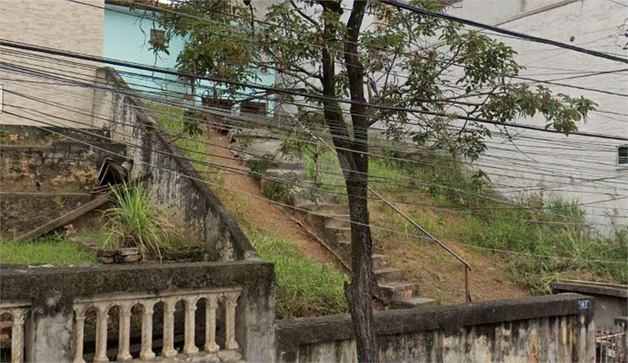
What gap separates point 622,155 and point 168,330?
9.06 metres

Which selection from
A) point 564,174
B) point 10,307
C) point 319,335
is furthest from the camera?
point 564,174

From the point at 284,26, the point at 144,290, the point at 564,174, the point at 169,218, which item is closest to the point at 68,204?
the point at 169,218

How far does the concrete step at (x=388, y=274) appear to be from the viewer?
7.12 metres

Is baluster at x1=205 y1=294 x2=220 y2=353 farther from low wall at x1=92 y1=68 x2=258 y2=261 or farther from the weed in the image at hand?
the weed

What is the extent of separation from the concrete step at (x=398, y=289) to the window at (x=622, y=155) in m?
5.45

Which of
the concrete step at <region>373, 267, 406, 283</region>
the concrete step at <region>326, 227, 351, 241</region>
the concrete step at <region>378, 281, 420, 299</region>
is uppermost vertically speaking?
the concrete step at <region>326, 227, 351, 241</region>

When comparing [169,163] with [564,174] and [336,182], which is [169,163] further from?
[564,174]

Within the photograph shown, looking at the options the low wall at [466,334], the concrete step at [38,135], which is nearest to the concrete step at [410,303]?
the low wall at [466,334]

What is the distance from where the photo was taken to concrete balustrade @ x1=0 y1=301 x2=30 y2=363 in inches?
143

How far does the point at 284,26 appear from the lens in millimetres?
4703

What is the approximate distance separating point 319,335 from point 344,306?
979 mm

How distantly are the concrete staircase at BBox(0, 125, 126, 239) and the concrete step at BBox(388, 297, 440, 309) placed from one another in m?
3.77

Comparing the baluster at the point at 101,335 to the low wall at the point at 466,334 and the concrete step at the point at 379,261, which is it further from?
the concrete step at the point at 379,261

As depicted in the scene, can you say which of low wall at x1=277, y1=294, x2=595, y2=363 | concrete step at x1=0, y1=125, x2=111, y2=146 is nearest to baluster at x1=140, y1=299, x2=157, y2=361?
low wall at x1=277, y1=294, x2=595, y2=363
